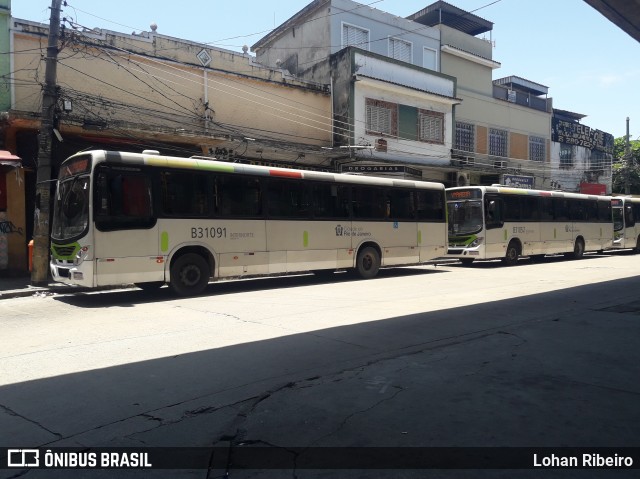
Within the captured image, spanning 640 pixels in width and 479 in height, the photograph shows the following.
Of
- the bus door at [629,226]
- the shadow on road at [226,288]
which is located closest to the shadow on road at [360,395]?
the shadow on road at [226,288]

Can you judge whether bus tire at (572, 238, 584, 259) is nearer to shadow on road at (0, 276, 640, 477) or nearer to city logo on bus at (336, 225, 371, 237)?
city logo on bus at (336, 225, 371, 237)

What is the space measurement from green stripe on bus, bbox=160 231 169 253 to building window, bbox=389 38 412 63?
19422mm

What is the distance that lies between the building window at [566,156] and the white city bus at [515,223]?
504 inches

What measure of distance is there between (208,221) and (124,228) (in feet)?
6.61

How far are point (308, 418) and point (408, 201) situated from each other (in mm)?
13049

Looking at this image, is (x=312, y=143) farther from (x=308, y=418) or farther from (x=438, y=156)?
(x=308, y=418)

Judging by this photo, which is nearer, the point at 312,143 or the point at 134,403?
the point at 134,403

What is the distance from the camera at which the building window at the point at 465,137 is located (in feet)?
95.5

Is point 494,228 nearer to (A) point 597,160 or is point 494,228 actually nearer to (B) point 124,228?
(B) point 124,228

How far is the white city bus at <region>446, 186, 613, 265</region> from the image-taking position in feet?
62.5

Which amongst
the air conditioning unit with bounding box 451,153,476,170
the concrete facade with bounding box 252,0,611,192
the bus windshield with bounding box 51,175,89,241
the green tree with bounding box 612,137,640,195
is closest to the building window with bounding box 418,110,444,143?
the concrete facade with bounding box 252,0,611,192

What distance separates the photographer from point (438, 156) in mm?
26219

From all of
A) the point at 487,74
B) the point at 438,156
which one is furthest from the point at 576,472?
the point at 487,74

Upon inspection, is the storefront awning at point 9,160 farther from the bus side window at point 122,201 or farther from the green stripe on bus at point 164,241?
the green stripe on bus at point 164,241
